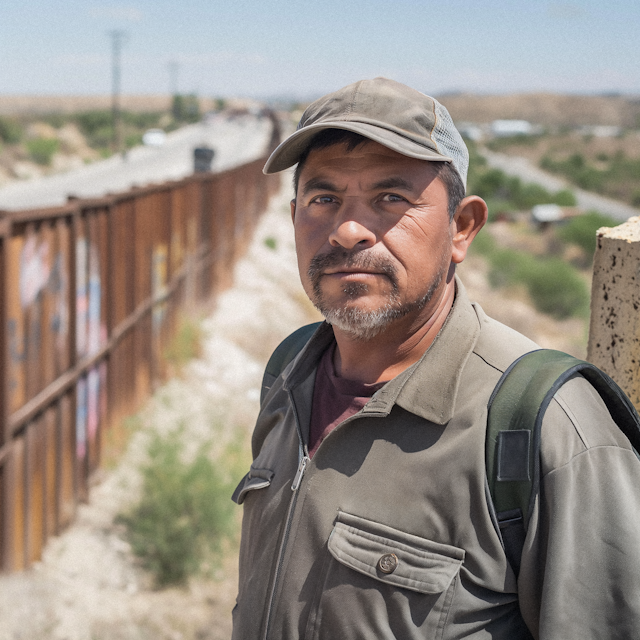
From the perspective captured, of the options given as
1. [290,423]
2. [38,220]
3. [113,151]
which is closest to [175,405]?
[38,220]

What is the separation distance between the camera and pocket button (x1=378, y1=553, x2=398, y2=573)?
146 cm

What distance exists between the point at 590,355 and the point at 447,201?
0.62 meters

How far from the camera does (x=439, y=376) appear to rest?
1575 mm

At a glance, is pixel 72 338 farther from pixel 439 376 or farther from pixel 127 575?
pixel 439 376

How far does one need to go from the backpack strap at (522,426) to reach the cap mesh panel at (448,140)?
49 centimetres

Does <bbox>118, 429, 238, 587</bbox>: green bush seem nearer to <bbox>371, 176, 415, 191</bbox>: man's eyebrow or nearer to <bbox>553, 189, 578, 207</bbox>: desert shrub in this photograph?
<bbox>371, 176, 415, 191</bbox>: man's eyebrow

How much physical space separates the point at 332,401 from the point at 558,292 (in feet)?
72.2

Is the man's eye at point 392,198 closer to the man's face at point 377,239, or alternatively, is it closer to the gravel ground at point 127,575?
the man's face at point 377,239

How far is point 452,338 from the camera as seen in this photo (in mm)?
1635

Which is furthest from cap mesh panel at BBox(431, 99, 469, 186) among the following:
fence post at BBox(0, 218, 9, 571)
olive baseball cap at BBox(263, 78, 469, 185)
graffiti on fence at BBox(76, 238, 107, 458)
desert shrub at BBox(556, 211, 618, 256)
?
desert shrub at BBox(556, 211, 618, 256)

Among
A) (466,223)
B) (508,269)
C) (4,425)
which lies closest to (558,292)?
(508,269)

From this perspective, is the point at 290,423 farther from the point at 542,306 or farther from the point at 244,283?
the point at 542,306

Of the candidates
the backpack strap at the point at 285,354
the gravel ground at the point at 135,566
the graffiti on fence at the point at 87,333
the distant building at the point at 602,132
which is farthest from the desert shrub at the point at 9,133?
the distant building at the point at 602,132

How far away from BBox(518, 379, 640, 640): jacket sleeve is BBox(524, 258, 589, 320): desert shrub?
2192cm
